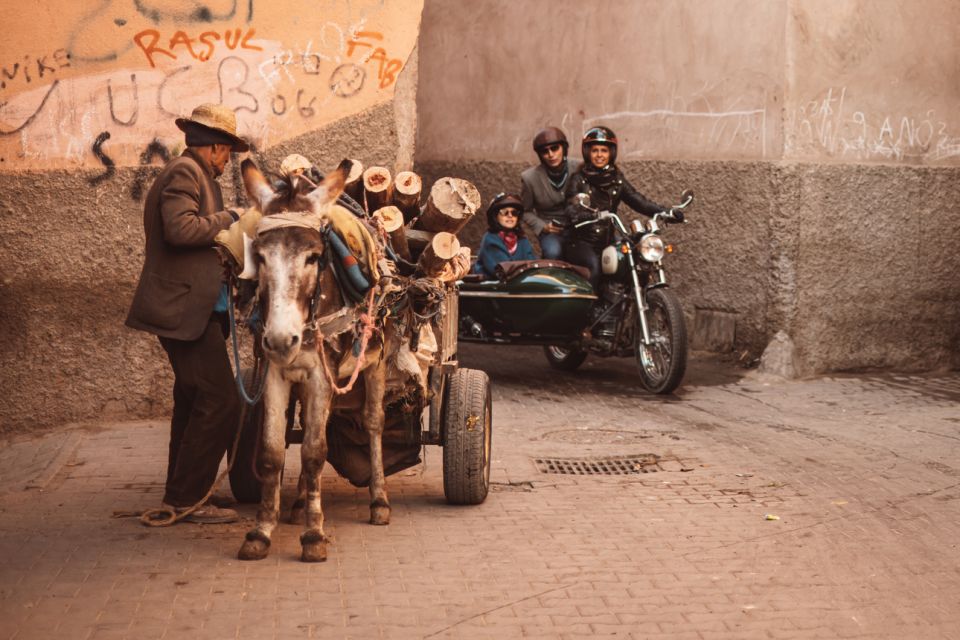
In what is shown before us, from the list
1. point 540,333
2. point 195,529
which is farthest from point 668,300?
point 195,529

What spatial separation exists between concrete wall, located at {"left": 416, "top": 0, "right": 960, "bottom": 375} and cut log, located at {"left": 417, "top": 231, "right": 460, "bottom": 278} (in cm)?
519

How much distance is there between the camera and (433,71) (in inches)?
586

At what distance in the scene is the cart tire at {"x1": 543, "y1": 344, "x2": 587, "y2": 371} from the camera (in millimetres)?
11141

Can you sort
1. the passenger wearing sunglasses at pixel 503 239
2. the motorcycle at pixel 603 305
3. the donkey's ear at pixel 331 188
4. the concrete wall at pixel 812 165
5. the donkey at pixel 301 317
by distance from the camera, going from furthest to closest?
the concrete wall at pixel 812 165 → the passenger wearing sunglasses at pixel 503 239 → the motorcycle at pixel 603 305 → the donkey's ear at pixel 331 188 → the donkey at pixel 301 317

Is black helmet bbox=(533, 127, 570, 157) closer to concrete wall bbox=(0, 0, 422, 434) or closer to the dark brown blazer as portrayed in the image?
concrete wall bbox=(0, 0, 422, 434)

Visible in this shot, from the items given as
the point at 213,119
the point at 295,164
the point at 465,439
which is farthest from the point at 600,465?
the point at 213,119

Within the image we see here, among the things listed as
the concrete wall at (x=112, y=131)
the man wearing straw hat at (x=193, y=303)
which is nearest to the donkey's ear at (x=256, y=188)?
the man wearing straw hat at (x=193, y=303)

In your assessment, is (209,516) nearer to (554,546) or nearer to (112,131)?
(554,546)

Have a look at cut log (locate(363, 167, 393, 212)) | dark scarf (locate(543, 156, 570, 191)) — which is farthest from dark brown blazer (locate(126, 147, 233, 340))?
dark scarf (locate(543, 156, 570, 191))

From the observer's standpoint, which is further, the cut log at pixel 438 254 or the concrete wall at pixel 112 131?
the concrete wall at pixel 112 131

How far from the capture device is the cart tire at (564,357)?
11141 mm

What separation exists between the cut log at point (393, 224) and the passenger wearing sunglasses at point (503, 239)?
168 inches

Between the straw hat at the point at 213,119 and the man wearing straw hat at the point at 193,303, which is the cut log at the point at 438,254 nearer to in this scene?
the man wearing straw hat at the point at 193,303

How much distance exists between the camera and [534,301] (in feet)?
32.5
